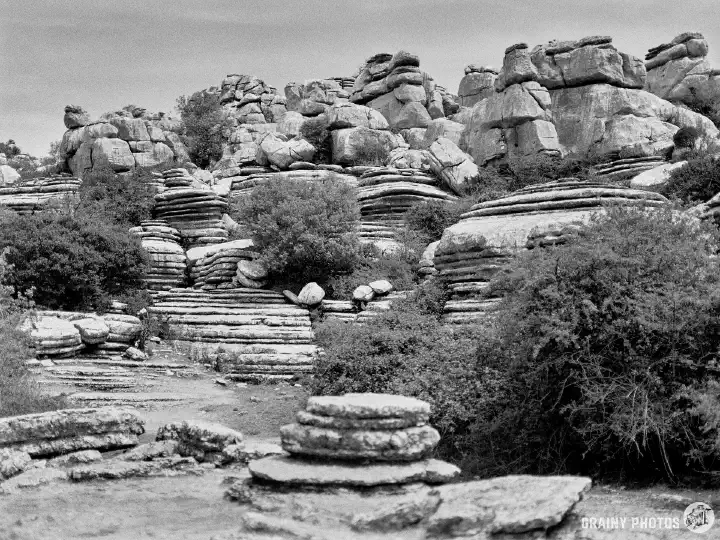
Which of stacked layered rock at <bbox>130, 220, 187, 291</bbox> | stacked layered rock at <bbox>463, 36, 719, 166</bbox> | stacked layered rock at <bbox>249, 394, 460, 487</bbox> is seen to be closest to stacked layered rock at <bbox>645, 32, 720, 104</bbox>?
stacked layered rock at <bbox>463, 36, 719, 166</bbox>

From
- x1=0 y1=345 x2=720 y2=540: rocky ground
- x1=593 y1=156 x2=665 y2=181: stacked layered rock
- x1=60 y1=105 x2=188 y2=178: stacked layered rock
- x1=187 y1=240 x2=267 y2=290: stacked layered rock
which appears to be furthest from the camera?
x1=60 y1=105 x2=188 y2=178: stacked layered rock

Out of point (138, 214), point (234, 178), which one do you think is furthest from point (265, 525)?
point (234, 178)

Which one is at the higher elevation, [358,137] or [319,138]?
[319,138]

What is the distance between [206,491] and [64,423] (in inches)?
90.7

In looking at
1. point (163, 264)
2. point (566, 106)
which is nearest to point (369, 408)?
point (163, 264)

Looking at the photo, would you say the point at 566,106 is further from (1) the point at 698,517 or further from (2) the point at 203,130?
(1) the point at 698,517

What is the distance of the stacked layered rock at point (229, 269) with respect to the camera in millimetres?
24406

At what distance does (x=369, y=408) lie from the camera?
265 inches

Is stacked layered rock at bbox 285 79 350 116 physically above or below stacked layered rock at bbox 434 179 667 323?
above

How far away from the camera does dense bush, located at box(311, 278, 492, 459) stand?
10.3m

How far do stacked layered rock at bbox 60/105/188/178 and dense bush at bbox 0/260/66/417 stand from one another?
27.9m

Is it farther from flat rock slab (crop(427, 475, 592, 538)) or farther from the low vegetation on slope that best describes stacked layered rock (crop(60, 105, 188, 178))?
flat rock slab (crop(427, 475, 592, 538))

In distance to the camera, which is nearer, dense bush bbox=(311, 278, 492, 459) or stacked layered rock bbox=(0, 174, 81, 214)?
dense bush bbox=(311, 278, 492, 459)

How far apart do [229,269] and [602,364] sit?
17765mm
